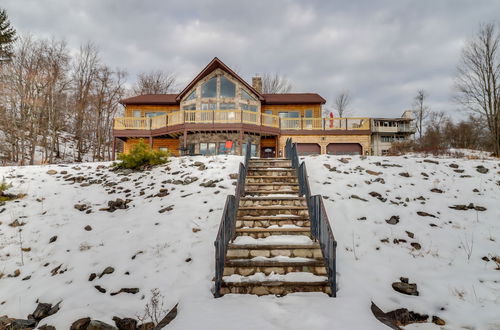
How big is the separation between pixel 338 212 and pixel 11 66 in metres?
27.8

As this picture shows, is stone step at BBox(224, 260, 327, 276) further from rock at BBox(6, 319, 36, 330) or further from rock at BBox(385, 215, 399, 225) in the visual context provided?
rock at BBox(6, 319, 36, 330)

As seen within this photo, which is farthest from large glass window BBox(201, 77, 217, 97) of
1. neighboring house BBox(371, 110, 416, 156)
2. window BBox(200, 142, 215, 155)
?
neighboring house BBox(371, 110, 416, 156)

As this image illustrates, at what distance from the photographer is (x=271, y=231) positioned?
17.5 feet

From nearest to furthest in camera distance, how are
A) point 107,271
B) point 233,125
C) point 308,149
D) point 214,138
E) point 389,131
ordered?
Answer: point 107,271
point 233,125
point 214,138
point 308,149
point 389,131

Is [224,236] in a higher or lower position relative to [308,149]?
lower

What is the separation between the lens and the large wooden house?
17141mm

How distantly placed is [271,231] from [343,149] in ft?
51.9

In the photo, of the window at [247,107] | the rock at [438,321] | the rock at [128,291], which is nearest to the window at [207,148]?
the window at [247,107]

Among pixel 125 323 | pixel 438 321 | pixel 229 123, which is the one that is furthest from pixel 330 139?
pixel 125 323

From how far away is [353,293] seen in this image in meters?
3.97

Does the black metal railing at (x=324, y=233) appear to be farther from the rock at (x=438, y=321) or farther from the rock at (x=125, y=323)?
the rock at (x=125, y=323)

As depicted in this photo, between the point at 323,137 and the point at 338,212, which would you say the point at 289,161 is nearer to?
the point at 338,212

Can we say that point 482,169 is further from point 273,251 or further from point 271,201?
point 273,251

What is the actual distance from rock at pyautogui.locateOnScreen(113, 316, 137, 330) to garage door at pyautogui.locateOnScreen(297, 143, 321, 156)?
16699mm
